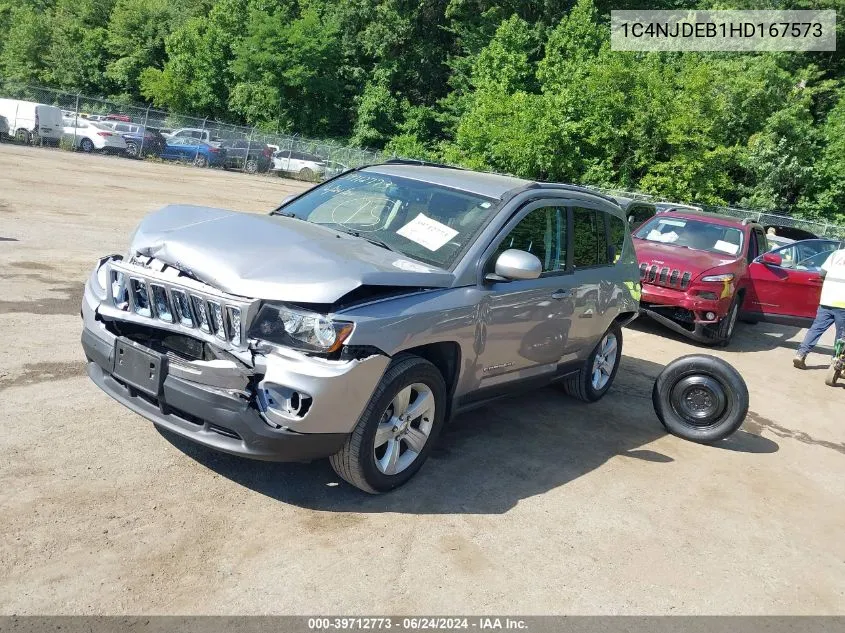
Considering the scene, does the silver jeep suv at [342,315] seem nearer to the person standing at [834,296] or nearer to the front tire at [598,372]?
the front tire at [598,372]

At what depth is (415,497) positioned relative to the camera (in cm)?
425

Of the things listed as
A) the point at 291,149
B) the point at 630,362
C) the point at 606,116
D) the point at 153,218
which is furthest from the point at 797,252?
the point at 291,149

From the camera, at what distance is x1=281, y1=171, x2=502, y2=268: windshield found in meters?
4.65

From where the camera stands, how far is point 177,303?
3.78 metres

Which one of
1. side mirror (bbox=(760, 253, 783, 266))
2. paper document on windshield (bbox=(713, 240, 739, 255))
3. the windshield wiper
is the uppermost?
the windshield wiper

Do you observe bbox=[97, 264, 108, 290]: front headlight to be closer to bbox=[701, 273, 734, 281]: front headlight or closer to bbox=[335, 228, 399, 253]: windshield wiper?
bbox=[335, 228, 399, 253]: windshield wiper

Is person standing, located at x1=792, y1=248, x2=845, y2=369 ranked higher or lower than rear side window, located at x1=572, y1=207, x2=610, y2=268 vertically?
lower

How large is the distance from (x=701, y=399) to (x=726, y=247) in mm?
5126

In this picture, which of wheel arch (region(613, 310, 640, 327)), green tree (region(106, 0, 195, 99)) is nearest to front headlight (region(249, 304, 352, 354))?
wheel arch (region(613, 310, 640, 327))

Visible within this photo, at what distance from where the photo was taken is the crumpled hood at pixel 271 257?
363 centimetres

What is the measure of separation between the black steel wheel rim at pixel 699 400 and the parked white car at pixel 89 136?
96.5ft

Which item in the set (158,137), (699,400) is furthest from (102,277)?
(158,137)

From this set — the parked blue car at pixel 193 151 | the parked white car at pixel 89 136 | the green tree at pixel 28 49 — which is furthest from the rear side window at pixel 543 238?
the green tree at pixel 28 49

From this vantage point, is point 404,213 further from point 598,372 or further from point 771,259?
point 771,259
